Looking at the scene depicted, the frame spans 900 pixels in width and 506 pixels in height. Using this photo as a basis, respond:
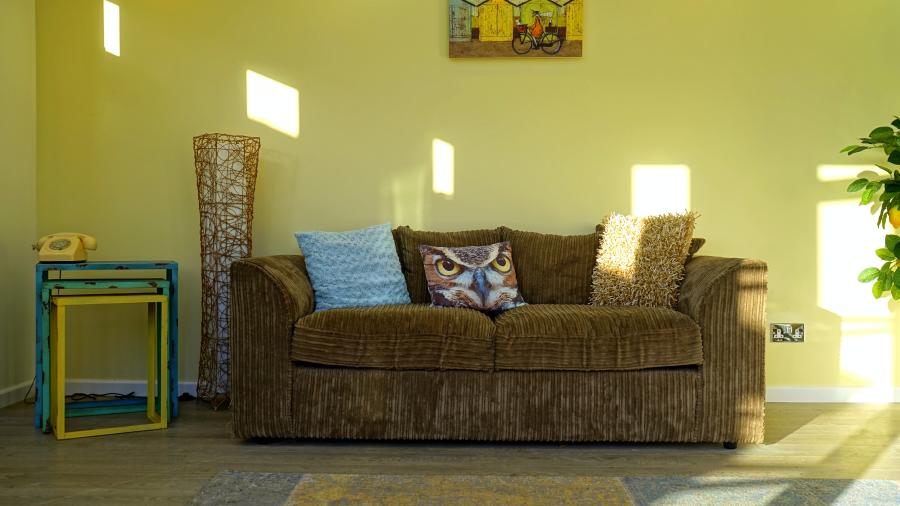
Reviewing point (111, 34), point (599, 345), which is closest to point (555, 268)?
point (599, 345)

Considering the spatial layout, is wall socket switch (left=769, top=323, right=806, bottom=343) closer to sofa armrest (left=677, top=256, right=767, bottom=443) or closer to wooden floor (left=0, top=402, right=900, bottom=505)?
wooden floor (left=0, top=402, right=900, bottom=505)

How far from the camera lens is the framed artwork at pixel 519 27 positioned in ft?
12.4

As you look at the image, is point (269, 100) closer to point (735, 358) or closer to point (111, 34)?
point (111, 34)

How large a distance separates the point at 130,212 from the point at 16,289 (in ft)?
2.09

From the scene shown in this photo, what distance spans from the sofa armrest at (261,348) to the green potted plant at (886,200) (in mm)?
2698

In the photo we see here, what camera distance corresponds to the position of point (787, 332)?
12.5 ft

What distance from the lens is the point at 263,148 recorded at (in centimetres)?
384

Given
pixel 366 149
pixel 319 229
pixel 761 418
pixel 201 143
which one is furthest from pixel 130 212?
pixel 761 418

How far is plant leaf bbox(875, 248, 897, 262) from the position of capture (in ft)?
11.7

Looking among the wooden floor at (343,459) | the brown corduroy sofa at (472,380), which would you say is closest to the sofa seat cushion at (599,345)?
the brown corduroy sofa at (472,380)

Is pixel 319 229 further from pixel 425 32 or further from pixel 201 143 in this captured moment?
pixel 425 32

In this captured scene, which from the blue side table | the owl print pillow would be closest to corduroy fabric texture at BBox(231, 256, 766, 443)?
the owl print pillow

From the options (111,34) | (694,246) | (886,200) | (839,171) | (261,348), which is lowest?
(261,348)

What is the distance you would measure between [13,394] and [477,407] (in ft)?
7.58
